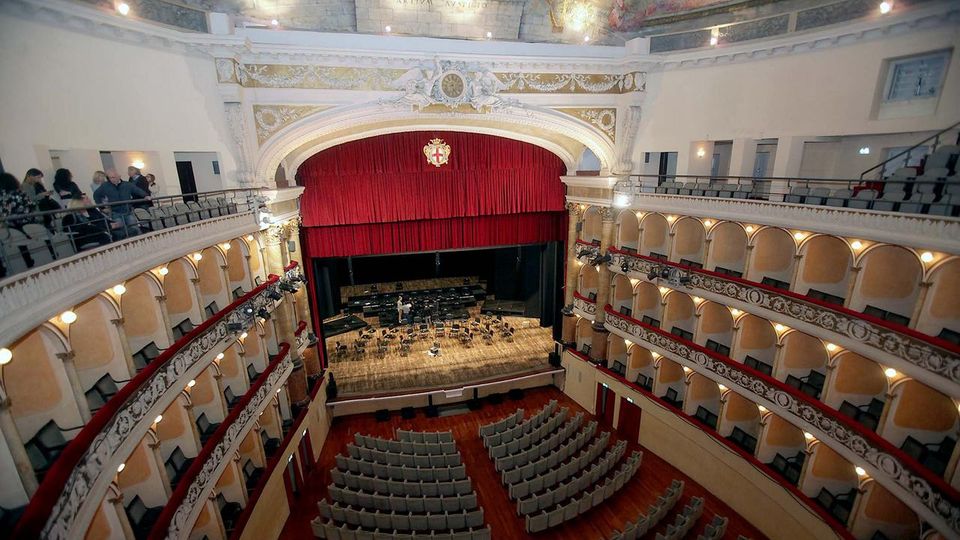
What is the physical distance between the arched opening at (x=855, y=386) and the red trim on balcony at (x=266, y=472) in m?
12.3

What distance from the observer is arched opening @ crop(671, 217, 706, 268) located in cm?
1270

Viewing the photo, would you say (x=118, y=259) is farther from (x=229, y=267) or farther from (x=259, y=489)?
(x=259, y=489)

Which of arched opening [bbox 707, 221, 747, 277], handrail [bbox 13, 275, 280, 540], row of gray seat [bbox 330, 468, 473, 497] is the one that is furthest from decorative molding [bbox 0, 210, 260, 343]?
arched opening [bbox 707, 221, 747, 277]

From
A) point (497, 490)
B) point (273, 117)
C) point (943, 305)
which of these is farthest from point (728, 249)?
point (273, 117)

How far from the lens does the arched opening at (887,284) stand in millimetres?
8641

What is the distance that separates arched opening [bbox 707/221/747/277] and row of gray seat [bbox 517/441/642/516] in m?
5.77

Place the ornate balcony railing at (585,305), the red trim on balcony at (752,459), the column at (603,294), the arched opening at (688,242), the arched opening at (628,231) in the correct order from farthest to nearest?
the ornate balcony railing at (585,305) → the column at (603,294) → the arched opening at (628,231) → the arched opening at (688,242) → the red trim on balcony at (752,459)

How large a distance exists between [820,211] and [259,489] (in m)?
13.1

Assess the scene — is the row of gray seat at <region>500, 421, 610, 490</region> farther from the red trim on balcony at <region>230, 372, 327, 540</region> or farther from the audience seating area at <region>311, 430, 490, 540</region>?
the red trim on balcony at <region>230, 372, 327, 540</region>

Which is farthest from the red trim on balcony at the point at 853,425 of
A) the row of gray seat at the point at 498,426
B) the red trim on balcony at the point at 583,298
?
the row of gray seat at the point at 498,426

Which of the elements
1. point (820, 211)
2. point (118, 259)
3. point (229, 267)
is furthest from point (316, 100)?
point (820, 211)

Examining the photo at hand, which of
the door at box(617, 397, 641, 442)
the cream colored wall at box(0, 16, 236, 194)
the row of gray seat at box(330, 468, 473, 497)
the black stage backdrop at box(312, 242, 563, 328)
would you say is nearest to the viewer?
the cream colored wall at box(0, 16, 236, 194)

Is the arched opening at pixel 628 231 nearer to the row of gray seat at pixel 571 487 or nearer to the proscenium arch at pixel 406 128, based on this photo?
the proscenium arch at pixel 406 128

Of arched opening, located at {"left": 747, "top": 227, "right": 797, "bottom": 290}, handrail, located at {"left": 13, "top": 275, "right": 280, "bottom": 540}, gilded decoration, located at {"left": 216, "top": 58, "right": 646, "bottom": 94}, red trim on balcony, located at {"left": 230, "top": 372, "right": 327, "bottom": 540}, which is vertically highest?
gilded decoration, located at {"left": 216, "top": 58, "right": 646, "bottom": 94}
